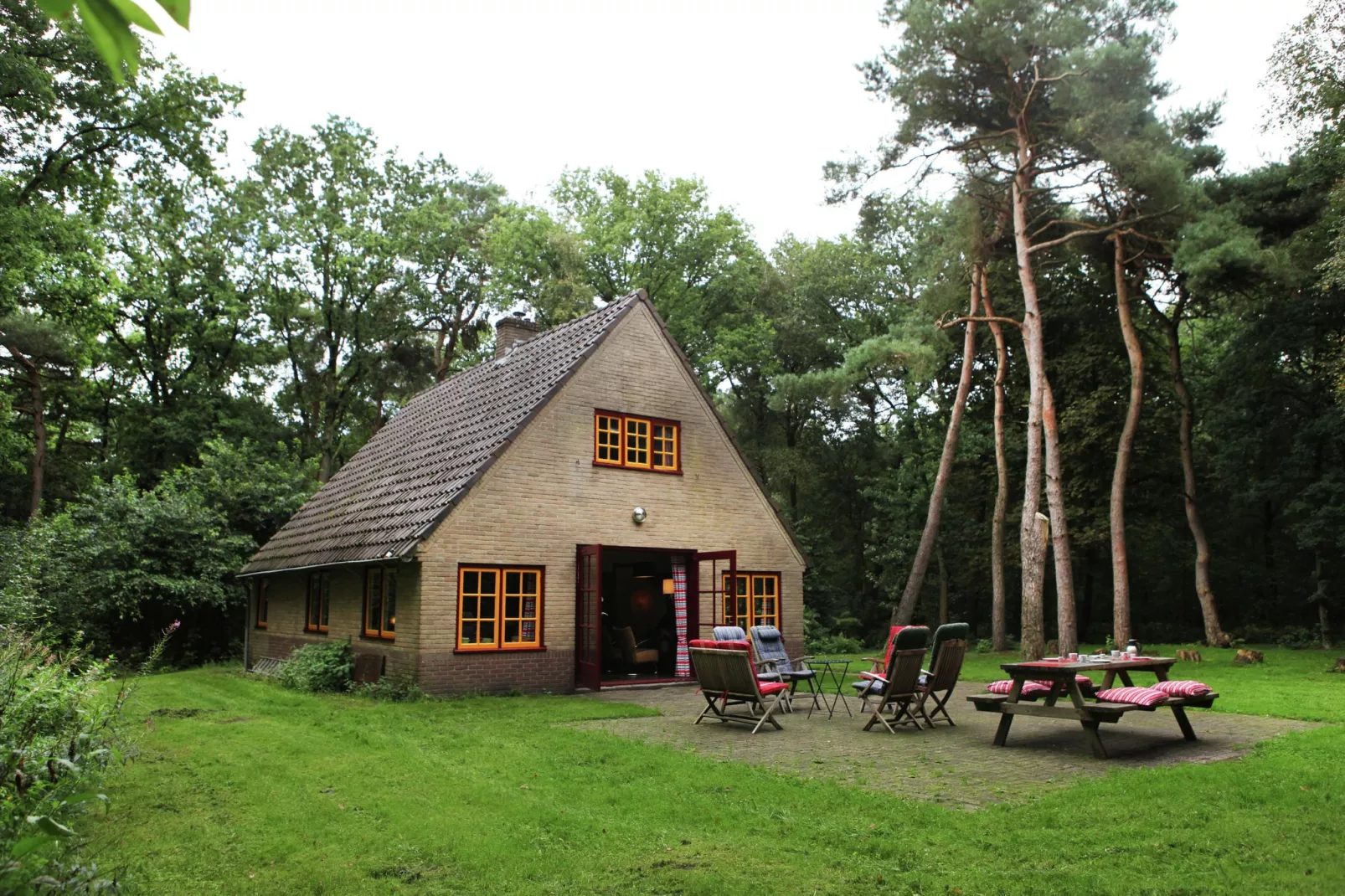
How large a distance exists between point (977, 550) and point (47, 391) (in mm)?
30449

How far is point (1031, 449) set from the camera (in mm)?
20594

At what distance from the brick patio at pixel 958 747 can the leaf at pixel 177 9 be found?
688cm

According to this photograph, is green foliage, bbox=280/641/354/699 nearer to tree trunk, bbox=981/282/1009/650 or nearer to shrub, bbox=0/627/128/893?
shrub, bbox=0/627/128/893

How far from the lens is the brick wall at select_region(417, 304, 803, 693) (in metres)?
14.0

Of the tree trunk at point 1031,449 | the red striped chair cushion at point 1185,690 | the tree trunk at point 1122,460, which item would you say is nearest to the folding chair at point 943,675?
the red striped chair cushion at point 1185,690

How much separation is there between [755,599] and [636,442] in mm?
3969

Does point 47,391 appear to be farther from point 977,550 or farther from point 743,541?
point 977,550

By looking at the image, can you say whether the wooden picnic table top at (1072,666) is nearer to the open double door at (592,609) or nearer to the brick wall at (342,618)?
the open double door at (592,609)

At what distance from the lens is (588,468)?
16047mm

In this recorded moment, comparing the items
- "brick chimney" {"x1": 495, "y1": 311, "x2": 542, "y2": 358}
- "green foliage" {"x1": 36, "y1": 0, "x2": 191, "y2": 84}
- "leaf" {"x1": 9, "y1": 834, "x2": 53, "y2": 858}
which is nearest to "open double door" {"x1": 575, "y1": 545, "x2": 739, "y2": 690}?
"brick chimney" {"x1": 495, "y1": 311, "x2": 542, "y2": 358}

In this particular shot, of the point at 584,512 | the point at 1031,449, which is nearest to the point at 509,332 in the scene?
the point at 584,512

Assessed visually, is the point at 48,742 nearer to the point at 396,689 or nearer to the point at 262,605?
the point at 396,689

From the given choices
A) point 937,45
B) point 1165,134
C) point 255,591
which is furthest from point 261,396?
point 1165,134

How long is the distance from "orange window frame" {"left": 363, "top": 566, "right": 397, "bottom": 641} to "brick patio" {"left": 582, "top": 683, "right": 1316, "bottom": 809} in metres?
4.81
